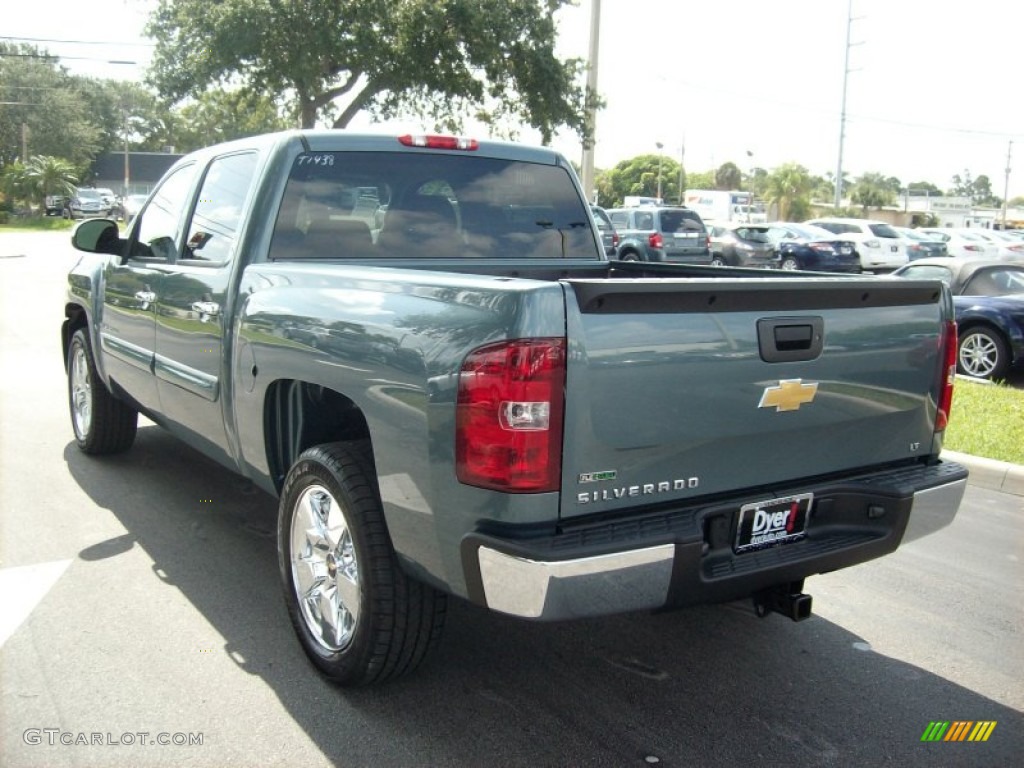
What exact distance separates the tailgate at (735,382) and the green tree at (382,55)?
805 inches

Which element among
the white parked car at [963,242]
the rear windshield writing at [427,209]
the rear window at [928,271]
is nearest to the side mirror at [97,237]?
the rear windshield writing at [427,209]

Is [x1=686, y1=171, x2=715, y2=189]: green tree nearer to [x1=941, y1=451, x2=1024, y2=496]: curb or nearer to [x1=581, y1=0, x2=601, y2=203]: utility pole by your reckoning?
[x1=581, y1=0, x2=601, y2=203]: utility pole

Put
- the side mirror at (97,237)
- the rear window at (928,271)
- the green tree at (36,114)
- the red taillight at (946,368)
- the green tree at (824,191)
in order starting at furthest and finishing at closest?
the green tree at (824,191) → the green tree at (36,114) → the rear window at (928,271) → the side mirror at (97,237) → the red taillight at (946,368)

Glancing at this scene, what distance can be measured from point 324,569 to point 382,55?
68.9ft

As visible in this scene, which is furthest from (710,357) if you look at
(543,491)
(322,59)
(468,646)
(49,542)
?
(322,59)

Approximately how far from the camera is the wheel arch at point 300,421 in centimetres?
360

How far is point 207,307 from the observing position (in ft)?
13.6

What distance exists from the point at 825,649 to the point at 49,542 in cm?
372

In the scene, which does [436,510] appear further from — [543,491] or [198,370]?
[198,370]

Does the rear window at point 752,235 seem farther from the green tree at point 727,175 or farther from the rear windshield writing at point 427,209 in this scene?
the green tree at point 727,175

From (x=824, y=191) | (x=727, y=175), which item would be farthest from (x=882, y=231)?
(x=727, y=175)

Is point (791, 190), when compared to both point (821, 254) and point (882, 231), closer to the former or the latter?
point (882, 231)

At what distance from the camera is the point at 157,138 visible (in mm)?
105125

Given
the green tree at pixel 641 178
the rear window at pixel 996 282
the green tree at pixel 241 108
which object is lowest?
the rear window at pixel 996 282
